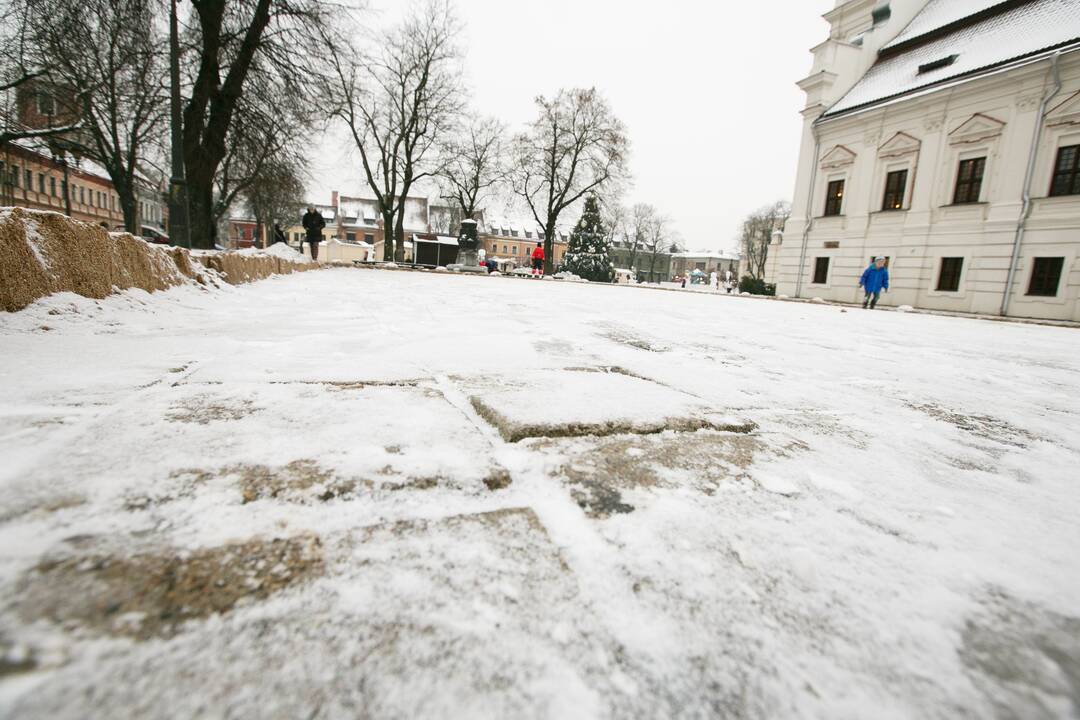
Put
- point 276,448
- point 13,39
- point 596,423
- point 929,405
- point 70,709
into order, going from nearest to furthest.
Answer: point 70,709, point 276,448, point 596,423, point 929,405, point 13,39

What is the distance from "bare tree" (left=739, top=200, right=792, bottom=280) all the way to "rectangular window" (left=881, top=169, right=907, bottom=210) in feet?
136

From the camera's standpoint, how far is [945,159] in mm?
14977

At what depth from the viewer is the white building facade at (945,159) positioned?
1302cm

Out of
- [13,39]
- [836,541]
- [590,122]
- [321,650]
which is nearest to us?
[321,650]

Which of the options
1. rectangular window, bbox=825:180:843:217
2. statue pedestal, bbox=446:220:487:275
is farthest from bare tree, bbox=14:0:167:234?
rectangular window, bbox=825:180:843:217

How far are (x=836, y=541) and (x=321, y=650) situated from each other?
87 cm

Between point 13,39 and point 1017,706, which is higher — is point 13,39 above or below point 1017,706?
above

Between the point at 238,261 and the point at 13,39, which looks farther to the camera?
the point at 13,39

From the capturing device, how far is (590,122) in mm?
26859

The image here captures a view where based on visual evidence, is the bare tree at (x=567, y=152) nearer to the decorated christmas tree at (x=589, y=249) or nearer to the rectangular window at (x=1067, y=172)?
the decorated christmas tree at (x=589, y=249)

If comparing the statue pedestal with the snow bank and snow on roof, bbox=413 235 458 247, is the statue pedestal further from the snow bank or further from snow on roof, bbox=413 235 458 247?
the snow bank

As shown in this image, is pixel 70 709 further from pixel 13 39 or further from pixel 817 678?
pixel 13 39

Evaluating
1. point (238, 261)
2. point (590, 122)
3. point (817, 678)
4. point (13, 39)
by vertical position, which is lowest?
point (817, 678)

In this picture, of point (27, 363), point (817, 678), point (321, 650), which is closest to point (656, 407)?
point (817, 678)
